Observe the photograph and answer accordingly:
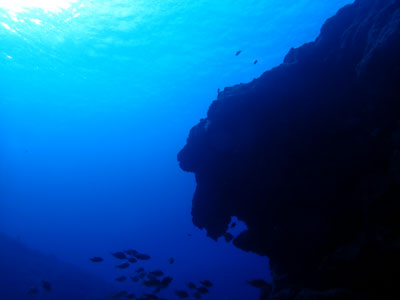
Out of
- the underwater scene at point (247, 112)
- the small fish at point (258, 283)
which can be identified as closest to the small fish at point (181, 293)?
the underwater scene at point (247, 112)

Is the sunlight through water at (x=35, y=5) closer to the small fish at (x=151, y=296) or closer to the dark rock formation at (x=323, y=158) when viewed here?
the dark rock formation at (x=323, y=158)

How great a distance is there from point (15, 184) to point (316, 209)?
5894 inches

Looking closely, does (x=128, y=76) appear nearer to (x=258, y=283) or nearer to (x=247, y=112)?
(x=247, y=112)

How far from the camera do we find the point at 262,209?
1019 centimetres

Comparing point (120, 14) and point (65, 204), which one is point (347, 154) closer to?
point (120, 14)

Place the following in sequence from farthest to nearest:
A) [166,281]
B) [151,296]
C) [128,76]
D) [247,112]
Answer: [128,76]
[151,296]
[166,281]
[247,112]

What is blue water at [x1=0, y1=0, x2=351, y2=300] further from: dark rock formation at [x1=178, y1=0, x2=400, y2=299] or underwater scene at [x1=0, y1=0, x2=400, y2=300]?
dark rock formation at [x1=178, y1=0, x2=400, y2=299]

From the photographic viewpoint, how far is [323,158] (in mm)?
8750

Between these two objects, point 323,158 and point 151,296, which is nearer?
point 323,158

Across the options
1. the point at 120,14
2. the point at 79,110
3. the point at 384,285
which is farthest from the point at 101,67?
the point at 384,285

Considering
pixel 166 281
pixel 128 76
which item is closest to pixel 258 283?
pixel 166 281

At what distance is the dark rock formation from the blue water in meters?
13.3

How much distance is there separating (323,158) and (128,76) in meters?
27.8

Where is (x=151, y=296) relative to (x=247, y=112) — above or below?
below
